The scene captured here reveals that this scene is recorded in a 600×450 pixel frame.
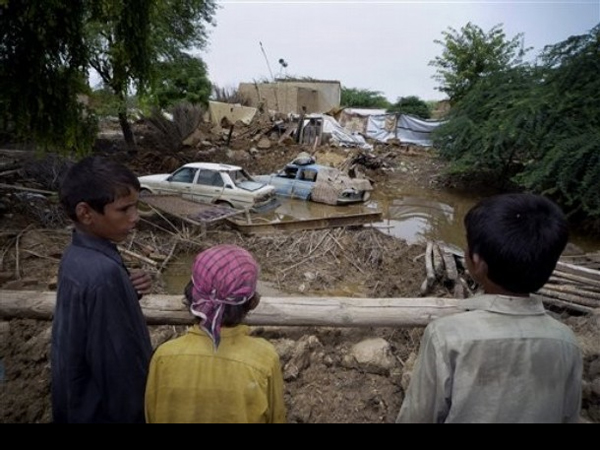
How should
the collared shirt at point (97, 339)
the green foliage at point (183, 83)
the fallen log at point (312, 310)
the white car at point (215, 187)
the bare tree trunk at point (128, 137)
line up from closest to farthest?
the collared shirt at point (97, 339)
the fallen log at point (312, 310)
the white car at point (215, 187)
the bare tree trunk at point (128, 137)
the green foliage at point (183, 83)

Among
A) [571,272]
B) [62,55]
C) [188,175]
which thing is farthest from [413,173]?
[62,55]

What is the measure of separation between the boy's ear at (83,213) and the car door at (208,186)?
8.94 m

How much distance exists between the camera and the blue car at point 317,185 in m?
13.0

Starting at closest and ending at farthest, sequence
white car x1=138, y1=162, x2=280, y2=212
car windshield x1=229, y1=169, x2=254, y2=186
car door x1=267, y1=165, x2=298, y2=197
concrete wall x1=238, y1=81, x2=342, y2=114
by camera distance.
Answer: white car x1=138, y1=162, x2=280, y2=212
car windshield x1=229, y1=169, x2=254, y2=186
car door x1=267, y1=165, x2=298, y2=197
concrete wall x1=238, y1=81, x2=342, y2=114

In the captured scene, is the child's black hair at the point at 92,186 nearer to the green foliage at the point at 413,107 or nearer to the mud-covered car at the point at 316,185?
the mud-covered car at the point at 316,185

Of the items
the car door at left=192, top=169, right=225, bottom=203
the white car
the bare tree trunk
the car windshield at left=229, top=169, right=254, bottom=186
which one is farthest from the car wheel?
the bare tree trunk

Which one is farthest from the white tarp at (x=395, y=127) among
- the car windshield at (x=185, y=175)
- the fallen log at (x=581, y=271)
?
the fallen log at (x=581, y=271)

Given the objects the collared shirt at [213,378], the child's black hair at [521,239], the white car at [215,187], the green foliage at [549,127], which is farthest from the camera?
the white car at [215,187]

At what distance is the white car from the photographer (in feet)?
33.8

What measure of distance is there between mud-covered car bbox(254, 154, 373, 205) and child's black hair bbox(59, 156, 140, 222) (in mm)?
11459

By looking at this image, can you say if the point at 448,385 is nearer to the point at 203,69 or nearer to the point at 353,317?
the point at 353,317

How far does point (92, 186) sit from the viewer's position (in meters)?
1.59

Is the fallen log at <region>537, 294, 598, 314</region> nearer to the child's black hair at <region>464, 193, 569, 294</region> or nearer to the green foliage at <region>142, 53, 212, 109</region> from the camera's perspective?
the child's black hair at <region>464, 193, 569, 294</region>
